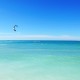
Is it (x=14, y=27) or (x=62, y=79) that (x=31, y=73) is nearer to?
(x=62, y=79)

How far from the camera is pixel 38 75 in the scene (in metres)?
6.02

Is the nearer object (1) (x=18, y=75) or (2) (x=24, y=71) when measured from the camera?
(1) (x=18, y=75)

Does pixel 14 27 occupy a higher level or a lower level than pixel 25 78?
higher

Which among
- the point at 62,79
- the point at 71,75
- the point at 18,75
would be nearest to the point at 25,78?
the point at 18,75

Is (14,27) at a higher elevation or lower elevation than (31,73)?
higher

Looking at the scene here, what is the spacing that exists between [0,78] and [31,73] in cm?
129

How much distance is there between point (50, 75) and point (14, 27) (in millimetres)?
2350

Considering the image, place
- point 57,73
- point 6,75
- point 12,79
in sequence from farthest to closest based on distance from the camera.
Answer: point 57,73 < point 6,75 < point 12,79

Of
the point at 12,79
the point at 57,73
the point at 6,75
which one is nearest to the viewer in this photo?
the point at 12,79

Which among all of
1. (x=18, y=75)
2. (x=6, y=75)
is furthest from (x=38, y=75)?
(x=6, y=75)

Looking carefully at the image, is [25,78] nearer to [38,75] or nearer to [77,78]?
[38,75]

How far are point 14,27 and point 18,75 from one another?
1871 mm

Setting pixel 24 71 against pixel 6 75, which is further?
pixel 24 71

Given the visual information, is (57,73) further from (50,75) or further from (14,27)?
(14,27)
